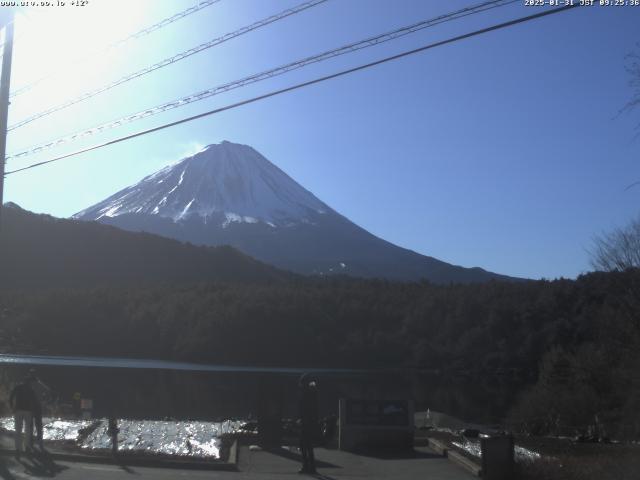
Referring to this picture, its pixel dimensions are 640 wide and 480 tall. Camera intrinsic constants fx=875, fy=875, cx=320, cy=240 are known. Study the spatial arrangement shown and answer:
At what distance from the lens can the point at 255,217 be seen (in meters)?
173

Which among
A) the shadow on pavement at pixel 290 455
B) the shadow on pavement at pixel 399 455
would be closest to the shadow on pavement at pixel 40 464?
the shadow on pavement at pixel 290 455

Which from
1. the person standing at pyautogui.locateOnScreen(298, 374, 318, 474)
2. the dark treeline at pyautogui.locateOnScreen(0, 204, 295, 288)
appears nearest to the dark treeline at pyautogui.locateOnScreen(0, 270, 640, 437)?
the dark treeline at pyautogui.locateOnScreen(0, 204, 295, 288)

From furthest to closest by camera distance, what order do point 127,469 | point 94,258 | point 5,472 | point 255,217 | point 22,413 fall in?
point 255,217
point 94,258
point 22,413
point 127,469
point 5,472

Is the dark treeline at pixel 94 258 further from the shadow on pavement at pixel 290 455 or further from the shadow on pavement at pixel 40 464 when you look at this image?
the shadow on pavement at pixel 40 464

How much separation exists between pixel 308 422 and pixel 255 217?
527 ft

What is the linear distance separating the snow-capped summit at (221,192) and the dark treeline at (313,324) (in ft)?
255

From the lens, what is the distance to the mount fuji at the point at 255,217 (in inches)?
6304

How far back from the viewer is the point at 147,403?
35750mm

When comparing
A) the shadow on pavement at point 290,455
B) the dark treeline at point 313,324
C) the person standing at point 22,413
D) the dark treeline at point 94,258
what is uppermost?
the dark treeline at point 94,258

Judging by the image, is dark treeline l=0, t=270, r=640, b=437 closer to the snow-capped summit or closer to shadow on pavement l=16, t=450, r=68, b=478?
shadow on pavement l=16, t=450, r=68, b=478

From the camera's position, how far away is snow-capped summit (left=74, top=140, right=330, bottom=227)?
16638 cm

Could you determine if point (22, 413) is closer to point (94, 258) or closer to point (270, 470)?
point (270, 470)

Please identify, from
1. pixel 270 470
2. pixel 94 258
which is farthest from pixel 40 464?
pixel 94 258

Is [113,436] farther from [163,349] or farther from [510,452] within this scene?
[163,349]
